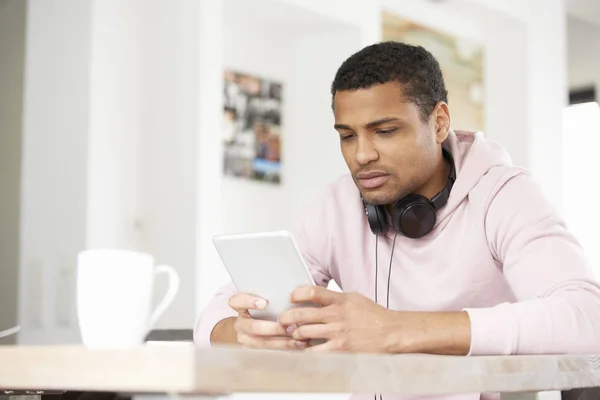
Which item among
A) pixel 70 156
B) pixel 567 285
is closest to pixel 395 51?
pixel 567 285

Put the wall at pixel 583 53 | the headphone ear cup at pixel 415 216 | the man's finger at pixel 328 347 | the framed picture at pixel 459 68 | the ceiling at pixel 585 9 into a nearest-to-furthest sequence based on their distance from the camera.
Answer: the man's finger at pixel 328 347, the headphone ear cup at pixel 415 216, the framed picture at pixel 459 68, the ceiling at pixel 585 9, the wall at pixel 583 53

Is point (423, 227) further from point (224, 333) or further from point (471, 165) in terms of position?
point (224, 333)

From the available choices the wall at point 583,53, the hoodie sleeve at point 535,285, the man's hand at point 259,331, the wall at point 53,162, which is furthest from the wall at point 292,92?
the man's hand at point 259,331

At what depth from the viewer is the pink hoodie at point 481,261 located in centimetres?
115

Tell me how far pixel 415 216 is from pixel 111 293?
777 millimetres

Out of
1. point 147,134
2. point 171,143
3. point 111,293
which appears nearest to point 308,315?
point 111,293

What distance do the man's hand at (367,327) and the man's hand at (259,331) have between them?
43 millimetres

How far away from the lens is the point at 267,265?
1.10 meters

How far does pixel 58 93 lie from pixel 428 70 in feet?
6.75

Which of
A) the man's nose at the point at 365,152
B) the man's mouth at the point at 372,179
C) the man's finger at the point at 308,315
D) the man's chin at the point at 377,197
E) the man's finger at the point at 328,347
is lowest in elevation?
the man's finger at the point at 328,347

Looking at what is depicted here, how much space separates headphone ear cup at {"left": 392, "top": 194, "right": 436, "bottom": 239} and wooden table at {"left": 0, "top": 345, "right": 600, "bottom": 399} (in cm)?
67

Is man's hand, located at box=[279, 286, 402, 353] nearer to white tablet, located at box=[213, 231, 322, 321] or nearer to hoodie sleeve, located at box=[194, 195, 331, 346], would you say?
white tablet, located at box=[213, 231, 322, 321]

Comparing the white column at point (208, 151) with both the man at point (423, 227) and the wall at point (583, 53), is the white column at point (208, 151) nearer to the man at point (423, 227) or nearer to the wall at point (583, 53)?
the man at point (423, 227)

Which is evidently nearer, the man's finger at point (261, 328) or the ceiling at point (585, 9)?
the man's finger at point (261, 328)
